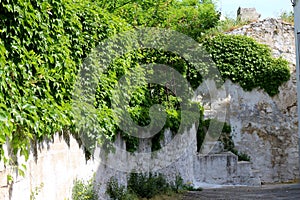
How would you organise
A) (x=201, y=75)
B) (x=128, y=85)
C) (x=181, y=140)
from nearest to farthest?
(x=128, y=85)
(x=181, y=140)
(x=201, y=75)

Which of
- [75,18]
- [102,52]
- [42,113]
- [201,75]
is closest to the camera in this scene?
[42,113]

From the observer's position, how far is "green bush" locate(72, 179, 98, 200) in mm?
6254

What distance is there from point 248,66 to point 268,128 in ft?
7.73

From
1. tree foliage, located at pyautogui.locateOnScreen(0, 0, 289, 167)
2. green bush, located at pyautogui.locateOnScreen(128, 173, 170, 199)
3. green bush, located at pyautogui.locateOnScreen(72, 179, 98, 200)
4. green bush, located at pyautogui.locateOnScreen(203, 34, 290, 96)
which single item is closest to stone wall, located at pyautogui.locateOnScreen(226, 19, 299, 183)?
green bush, located at pyautogui.locateOnScreen(203, 34, 290, 96)

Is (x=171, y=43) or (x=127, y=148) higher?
(x=171, y=43)

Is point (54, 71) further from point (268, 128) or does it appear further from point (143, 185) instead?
point (268, 128)

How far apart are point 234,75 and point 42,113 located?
11.5 metres

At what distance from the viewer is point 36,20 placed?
16.1 ft

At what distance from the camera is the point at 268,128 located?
1565 cm

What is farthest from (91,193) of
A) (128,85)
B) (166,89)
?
(166,89)

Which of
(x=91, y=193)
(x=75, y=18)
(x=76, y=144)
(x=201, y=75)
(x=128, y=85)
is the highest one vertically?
(x=201, y=75)

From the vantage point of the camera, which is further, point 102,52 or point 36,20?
point 102,52

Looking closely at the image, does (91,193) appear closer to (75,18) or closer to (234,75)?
(75,18)

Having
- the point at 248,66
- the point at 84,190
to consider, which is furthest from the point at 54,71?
the point at 248,66
